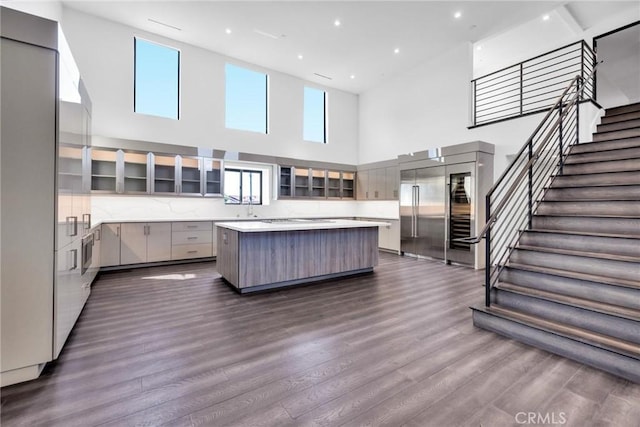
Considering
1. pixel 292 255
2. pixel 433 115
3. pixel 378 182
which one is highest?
pixel 433 115

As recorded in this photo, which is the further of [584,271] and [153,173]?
[153,173]

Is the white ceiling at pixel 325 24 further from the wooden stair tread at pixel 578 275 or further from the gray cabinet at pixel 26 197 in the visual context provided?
the wooden stair tread at pixel 578 275

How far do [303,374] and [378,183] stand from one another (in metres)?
6.40

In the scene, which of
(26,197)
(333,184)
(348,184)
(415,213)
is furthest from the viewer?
(348,184)

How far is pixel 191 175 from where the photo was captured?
6.15m

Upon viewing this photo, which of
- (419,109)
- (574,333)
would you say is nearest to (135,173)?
(419,109)

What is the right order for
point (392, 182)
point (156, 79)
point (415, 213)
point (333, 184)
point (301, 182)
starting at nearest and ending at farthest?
point (156, 79) < point (415, 213) < point (392, 182) < point (301, 182) < point (333, 184)

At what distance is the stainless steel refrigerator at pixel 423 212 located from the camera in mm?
6023

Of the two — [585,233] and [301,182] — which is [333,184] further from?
[585,233]

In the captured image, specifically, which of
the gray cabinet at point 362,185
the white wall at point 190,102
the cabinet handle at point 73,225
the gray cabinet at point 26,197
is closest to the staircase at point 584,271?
the gray cabinet at point 26,197

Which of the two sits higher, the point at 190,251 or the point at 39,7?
the point at 39,7

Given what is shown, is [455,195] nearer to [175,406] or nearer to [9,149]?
[175,406]

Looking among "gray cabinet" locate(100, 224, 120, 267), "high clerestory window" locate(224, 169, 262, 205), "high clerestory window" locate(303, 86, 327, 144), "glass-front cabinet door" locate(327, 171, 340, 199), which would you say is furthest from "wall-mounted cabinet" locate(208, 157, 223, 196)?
"glass-front cabinet door" locate(327, 171, 340, 199)

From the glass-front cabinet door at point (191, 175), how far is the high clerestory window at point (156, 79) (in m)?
1.00
